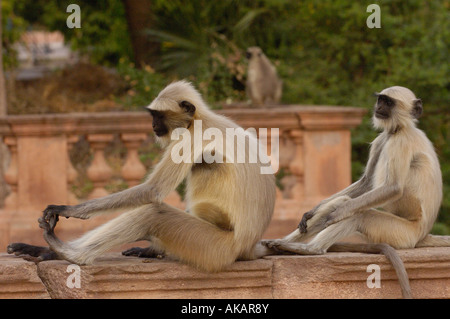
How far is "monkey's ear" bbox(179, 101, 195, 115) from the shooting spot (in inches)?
161

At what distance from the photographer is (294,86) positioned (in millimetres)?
10938

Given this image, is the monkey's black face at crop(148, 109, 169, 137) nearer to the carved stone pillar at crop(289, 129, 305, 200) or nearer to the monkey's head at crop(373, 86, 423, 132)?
the monkey's head at crop(373, 86, 423, 132)

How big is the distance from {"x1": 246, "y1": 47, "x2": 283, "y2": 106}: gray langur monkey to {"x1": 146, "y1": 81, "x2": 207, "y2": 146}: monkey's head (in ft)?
21.0

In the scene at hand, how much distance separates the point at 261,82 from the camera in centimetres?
1055

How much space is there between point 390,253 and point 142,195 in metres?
1.30

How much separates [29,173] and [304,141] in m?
2.40

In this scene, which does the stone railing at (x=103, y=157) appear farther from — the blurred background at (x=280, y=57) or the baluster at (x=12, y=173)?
the blurred background at (x=280, y=57)

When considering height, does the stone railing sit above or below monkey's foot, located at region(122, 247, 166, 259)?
above

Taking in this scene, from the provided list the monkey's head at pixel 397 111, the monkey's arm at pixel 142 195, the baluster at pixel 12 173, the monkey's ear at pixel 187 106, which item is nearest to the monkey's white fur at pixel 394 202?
the monkey's head at pixel 397 111

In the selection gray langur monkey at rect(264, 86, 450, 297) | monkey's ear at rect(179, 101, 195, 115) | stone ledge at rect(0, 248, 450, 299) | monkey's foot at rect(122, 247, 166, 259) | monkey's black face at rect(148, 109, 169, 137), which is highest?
monkey's ear at rect(179, 101, 195, 115)

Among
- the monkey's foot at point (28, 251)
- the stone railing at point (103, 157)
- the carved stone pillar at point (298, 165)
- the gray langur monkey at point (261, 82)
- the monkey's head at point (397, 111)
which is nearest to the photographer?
the monkey's foot at point (28, 251)

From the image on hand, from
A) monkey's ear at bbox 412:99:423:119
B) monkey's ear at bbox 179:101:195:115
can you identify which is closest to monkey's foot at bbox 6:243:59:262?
monkey's ear at bbox 179:101:195:115

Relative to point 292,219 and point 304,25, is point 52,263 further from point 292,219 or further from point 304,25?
point 304,25

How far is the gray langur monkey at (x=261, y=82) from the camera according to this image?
10523 mm
